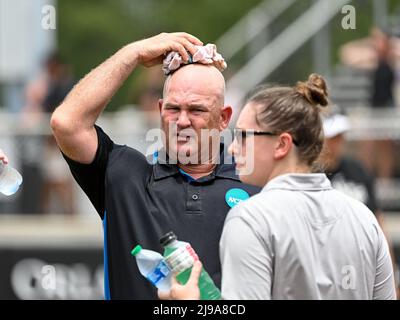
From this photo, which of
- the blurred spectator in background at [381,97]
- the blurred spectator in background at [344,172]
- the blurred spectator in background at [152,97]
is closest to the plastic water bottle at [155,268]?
the blurred spectator in background at [344,172]

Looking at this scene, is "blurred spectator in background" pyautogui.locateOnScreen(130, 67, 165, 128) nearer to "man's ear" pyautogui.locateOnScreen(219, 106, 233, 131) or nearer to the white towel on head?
"man's ear" pyautogui.locateOnScreen(219, 106, 233, 131)

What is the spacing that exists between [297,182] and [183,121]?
765 mm

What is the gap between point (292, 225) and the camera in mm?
3934

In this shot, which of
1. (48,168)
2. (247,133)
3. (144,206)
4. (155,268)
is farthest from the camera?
(48,168)

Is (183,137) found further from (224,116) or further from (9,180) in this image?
(9,180)

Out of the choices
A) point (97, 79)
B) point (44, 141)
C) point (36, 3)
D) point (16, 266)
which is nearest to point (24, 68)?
point (36, 3)

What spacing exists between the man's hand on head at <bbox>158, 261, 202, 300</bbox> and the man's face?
88 cm

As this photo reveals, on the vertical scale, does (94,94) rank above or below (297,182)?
above

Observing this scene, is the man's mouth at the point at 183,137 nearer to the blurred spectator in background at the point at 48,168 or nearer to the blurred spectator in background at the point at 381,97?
the blurred spectator in background at the point at 48,168

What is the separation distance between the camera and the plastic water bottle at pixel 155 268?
13.2ft

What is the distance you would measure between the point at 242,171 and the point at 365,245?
0.57m

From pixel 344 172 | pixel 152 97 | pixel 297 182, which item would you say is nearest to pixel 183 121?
pixel 297 182
